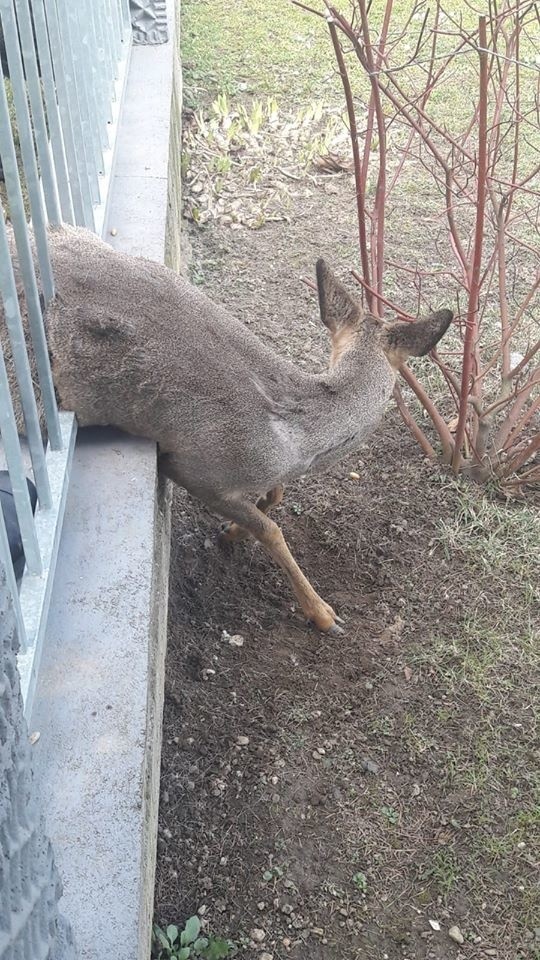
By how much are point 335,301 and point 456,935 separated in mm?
2357

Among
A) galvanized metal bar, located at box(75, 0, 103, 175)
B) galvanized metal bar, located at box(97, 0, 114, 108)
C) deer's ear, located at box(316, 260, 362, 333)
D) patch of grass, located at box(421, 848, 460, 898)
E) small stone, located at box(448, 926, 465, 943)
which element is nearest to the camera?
small stone, located at box(448, 926, 465, 943)

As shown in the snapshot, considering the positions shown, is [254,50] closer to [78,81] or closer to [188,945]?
[78,81]

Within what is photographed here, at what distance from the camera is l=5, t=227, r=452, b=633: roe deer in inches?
138

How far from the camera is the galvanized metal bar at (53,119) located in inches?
139

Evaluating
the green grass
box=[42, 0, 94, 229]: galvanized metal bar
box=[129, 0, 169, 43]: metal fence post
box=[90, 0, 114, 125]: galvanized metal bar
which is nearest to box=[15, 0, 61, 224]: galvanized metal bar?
box=[42, 0, 94, 229]: galvanized metal bar

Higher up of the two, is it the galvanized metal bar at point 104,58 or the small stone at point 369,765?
the galvanized metal bar at point 104,58

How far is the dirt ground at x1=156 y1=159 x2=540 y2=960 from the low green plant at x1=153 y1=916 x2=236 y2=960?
0.08 meters

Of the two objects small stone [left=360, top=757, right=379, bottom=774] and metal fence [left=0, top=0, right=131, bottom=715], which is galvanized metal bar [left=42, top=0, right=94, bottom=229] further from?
small stone [left=360, top=757, right=379, bottom=774]

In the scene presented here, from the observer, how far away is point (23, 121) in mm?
2918

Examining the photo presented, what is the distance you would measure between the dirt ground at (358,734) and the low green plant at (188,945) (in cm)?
8

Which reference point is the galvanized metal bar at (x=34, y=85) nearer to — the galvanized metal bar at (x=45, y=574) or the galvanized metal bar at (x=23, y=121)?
the galvanized metal bar at (x=23, y=121)

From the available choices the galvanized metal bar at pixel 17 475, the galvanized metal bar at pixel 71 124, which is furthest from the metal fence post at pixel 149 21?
the galvanized metal bar at pixel 17 475

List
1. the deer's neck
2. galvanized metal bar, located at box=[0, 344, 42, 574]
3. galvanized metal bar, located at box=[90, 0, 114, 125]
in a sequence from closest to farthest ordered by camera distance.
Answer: galvanized metal bar, located at box=[0, 344, 42, 574]
the deer's neck
galvanized metal bar, located at box=[90, 0, 114, 125]

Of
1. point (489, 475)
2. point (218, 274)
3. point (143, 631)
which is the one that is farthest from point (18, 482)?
point (218, 274)
